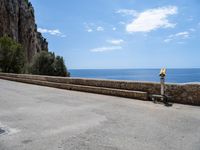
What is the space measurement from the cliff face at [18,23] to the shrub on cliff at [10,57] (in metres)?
18.3

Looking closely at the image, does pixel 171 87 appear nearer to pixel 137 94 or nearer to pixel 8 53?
pixel 137 94

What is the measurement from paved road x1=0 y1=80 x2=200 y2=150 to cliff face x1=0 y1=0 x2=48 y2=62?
5075 centimetres

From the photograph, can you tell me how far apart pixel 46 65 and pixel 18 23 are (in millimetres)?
26379

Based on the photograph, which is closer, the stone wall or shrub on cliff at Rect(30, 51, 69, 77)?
the stone wall

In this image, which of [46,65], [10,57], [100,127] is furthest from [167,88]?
[46,65]

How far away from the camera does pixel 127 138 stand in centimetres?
434

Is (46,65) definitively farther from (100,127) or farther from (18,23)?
(100,127)

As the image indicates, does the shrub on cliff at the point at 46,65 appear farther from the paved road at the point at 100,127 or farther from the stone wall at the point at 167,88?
the paved road at the point at 100,127

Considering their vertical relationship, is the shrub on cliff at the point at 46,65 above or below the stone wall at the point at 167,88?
above

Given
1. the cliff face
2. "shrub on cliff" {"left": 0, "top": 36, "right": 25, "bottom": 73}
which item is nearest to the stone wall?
"shrub on cliff" {"left": 0, "top": 36, "right": 25, "bottom": 73}

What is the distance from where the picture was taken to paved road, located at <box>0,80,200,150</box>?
402 cm

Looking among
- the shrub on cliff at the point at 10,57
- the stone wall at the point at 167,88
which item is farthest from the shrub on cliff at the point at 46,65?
the stone wall at the point at 167,88

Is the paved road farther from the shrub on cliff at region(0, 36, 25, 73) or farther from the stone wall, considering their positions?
the shrub on cliff at region(0, 36, 25, 73)

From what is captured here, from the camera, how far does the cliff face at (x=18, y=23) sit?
53344 mm
